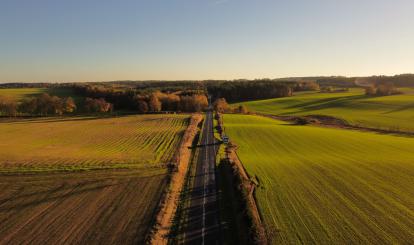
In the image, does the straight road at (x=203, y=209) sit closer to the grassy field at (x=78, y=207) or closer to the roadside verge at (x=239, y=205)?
the roadside verge at (x=239, y=205)

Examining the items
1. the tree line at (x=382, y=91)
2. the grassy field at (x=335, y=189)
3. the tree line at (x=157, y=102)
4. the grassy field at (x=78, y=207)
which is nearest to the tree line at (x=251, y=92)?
the tree line at (x=157, y=102)

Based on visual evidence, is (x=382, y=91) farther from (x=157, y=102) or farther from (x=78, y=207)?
(x=78, y=207)

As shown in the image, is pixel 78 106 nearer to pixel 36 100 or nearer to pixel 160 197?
pixel 36 100

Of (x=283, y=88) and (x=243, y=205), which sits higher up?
(x=283, y=88)

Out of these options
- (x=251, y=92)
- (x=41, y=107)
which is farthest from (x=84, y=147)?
(x=251, y=92)

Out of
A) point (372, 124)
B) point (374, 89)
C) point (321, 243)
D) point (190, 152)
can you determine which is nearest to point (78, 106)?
point (190, 152)
